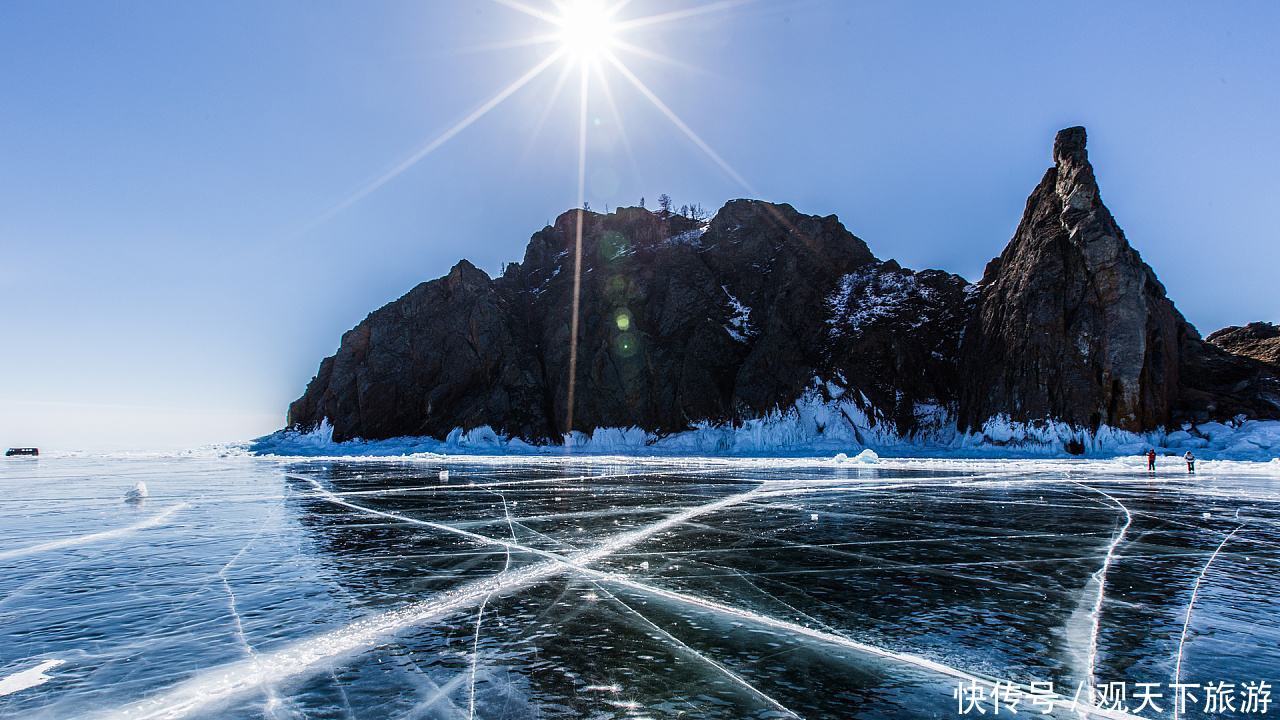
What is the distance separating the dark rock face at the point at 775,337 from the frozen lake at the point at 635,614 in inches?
2250

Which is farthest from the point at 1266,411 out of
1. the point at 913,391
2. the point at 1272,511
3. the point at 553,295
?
the point at 553,295

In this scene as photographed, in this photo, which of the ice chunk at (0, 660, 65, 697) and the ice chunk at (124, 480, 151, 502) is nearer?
the ice chunk at (0, 660, 65, 697)

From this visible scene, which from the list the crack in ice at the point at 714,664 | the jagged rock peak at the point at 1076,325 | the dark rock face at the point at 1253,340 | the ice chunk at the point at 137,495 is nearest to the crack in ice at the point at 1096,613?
the crack in ice at the point at 714,664

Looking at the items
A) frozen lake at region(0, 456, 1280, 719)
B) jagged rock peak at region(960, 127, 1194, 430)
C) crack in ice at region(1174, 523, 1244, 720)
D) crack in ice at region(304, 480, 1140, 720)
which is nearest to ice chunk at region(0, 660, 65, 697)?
frozen lake at region(0, 456, 1280, 719)

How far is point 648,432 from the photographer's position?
8419 centimetres

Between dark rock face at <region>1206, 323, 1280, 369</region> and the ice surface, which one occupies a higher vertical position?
dark rock face at <region>1206, 323, 1280, 369</region>

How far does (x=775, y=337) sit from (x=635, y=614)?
3213 inches

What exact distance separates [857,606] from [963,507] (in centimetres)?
1121

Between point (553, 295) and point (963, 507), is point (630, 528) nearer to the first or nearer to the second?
point (963, 507)

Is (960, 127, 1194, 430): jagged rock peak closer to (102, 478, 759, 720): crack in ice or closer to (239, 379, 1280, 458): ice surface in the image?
(239, 379, 1280, 458): ice surface

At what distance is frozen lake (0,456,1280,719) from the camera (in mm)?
4438

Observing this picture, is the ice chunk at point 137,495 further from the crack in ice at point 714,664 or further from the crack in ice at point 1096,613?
the crack in ice at point 1096,613

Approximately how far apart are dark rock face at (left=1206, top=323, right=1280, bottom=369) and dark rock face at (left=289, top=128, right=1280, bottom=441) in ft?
6.84

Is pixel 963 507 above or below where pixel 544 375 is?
below
